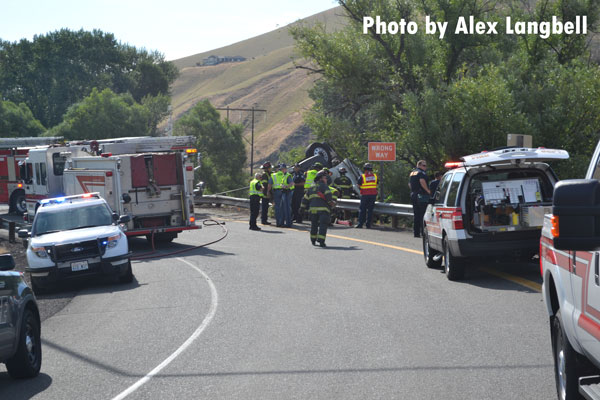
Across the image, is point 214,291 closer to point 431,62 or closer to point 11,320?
point 11,320

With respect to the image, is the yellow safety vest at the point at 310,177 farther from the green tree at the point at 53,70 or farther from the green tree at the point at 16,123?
the green tree at the point at 53,70

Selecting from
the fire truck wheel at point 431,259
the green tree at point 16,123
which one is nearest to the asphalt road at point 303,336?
the fire truck wheel at point 431,259

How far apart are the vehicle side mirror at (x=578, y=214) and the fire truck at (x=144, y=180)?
17915 millimetres

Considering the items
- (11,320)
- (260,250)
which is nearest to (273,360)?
A: (11,320)

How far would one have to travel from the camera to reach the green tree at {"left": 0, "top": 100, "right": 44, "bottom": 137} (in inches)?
2948

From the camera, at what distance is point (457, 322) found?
994 centimetres

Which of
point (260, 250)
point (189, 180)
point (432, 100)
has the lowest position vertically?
point (260, 250)

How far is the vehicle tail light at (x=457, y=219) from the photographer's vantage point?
1294 centimetres

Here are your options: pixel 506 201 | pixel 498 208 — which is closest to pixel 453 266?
pixel 498 208

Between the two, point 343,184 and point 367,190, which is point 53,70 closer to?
point 343,184

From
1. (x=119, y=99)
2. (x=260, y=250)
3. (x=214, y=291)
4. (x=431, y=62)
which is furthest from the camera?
(x=119, y=99)

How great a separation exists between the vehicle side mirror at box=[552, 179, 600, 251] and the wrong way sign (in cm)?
2174

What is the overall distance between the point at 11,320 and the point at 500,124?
71.7ft

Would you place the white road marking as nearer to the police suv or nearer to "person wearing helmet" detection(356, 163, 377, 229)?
the police suv
